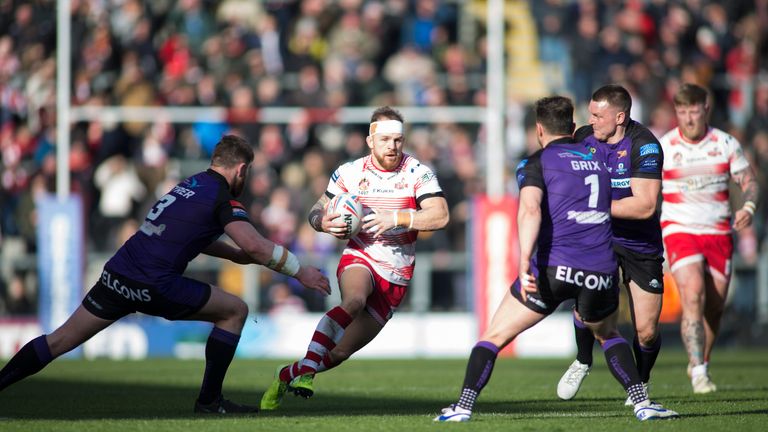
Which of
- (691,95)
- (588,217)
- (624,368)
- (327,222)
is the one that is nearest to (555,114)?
(588,217)

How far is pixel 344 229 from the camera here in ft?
31.9

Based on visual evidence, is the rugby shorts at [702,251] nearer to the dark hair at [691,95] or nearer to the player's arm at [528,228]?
the dark hair at [691,95]

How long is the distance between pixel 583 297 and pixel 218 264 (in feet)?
39.2

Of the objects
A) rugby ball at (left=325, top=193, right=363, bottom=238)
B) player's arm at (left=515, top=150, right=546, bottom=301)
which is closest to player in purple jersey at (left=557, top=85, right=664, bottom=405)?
player's arm at (left=515, top=150, right=546, bottom=301)

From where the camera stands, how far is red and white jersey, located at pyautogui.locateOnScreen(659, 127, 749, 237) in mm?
12109

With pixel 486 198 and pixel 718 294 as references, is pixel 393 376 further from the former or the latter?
pixel 486 198

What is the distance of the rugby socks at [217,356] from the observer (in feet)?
31.2

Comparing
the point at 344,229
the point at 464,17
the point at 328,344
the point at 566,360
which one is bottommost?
the point at 566,360

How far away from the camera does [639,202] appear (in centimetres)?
961

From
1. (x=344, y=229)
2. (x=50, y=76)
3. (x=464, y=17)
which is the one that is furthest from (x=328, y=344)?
(x=464, y=17)

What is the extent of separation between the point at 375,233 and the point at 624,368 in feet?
7.73

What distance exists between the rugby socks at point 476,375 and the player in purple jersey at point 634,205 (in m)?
1.87

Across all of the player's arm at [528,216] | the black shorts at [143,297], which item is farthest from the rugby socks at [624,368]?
the black shorts at [143,297]

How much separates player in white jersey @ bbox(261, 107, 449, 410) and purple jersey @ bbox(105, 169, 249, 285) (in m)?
0.90
